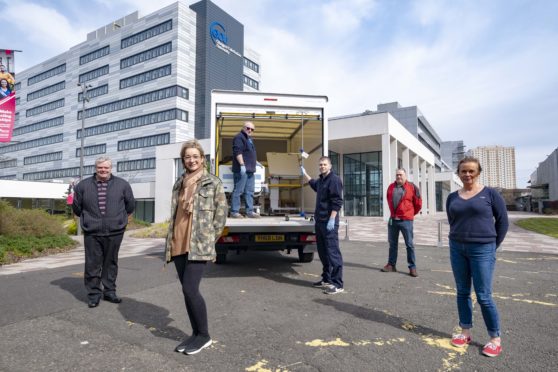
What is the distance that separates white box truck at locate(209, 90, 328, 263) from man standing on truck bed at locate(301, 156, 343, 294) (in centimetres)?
51

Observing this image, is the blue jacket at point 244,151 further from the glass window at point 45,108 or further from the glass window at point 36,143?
the glass window at point 45,108

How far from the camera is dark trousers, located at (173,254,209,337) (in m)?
2.79

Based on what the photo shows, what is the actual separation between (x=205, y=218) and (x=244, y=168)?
10.8 feet

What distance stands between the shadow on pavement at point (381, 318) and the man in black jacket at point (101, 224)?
260 centimetres

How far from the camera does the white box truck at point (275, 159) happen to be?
5379mm

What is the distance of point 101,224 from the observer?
4.21 metres

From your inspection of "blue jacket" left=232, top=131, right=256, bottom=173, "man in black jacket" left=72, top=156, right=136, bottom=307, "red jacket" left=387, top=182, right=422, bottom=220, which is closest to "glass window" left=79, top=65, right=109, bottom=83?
"blue jacket" left=232, top=131, right=256, bottom=173

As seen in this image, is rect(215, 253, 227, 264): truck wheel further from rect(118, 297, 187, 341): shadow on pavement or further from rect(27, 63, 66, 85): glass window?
rect(27, 63, 66, 85): glass window

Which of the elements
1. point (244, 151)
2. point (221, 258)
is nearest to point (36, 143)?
point (221, 258)

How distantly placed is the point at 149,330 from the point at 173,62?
51.3 m

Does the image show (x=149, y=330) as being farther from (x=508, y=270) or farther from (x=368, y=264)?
(x=508, y=270)

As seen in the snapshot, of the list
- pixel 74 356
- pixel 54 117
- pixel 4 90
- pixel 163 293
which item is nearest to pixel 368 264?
pixel 163 293

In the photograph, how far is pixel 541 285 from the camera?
5.22 metres

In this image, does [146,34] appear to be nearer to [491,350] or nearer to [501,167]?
[491,350]
